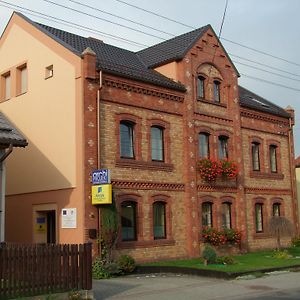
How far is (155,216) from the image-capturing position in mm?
22094

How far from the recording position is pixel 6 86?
2477 centimetres

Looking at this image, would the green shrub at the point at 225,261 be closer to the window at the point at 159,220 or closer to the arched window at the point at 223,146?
the window at the point at 159,220

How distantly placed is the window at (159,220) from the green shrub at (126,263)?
111 inches

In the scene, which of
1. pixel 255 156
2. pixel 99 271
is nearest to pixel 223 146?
pixel 255 156

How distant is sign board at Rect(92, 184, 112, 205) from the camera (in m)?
18.5

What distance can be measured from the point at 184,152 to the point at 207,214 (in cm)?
339

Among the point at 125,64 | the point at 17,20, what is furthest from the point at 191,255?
the point at 17,20

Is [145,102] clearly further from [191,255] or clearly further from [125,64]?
[191,255]

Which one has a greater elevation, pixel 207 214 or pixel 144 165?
pixel 144 165

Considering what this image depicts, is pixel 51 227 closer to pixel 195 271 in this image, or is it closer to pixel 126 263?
pixel 126 263

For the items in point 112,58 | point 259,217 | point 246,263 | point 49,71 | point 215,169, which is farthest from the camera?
point 259,217

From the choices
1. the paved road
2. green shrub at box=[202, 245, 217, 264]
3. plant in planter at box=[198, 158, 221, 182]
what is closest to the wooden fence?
the paved road

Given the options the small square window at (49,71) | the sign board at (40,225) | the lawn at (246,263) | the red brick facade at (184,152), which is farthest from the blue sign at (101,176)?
the small square window at (49,71)

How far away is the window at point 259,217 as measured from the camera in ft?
91.0
